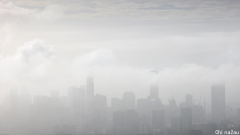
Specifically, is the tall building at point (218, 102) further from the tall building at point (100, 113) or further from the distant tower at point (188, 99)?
the tall building at point (100, 113)

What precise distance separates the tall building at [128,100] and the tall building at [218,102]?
232 inches

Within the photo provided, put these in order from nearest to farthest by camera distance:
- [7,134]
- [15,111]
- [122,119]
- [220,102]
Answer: [7,134], [122,119], [15,111], [220,102]

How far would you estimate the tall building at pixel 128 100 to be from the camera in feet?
86.7

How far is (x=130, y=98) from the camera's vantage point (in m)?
27.7

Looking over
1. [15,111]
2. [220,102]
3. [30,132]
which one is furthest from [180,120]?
[15,111]

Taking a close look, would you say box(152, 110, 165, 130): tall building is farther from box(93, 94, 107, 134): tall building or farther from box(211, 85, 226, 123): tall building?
box(211, 85, 226, 123): tall building

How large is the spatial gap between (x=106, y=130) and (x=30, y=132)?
4.45 meters

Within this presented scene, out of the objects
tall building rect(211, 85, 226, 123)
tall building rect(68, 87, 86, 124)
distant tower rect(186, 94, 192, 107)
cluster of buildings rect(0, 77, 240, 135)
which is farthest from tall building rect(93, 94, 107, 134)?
tall building rect(211, 85, 226, 123)

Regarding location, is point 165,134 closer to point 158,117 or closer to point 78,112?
point 158,117

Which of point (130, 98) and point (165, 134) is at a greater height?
point (130, 98)

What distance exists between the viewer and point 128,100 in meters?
27.2

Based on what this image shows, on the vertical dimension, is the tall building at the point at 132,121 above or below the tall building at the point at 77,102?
below

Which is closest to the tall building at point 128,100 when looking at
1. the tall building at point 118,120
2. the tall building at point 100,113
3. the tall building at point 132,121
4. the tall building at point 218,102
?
the tall building at point 100,113

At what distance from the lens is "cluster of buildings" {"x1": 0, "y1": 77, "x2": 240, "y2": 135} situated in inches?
805
